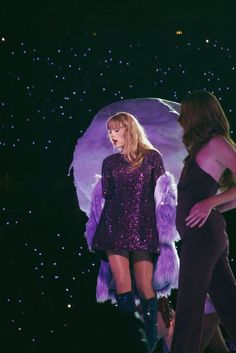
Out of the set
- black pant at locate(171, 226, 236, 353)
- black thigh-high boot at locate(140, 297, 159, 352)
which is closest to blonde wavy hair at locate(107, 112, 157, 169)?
black thigh-high boot at locate(140, 297, 159, 352)

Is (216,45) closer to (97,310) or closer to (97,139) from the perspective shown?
(97,139)

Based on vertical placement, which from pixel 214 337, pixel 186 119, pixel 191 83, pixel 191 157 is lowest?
pixel 214 337

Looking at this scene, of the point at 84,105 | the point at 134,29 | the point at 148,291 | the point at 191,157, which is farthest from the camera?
the point at 134,29

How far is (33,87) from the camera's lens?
5332 millimetres

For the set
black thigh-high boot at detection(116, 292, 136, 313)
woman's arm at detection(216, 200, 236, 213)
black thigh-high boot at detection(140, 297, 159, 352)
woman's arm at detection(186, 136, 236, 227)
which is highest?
woman's arm at detection(186, 136, 236, 227)

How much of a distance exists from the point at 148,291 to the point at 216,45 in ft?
8.87

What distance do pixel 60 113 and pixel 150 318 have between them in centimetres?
220

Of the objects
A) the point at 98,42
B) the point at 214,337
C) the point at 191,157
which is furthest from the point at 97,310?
the point at 98,42

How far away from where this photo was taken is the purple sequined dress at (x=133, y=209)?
404 centimetres

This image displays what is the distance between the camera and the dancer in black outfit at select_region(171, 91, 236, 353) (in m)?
3.07

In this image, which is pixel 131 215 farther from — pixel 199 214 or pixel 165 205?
pixel 199 214

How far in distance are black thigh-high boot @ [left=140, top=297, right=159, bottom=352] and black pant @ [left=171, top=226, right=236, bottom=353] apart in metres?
0.86

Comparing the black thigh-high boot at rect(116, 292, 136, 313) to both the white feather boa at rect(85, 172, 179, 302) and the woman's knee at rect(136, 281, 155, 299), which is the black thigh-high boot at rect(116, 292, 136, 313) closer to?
the woman's knee at rect(136, 281, 155, 299)

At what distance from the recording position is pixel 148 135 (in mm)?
4465
